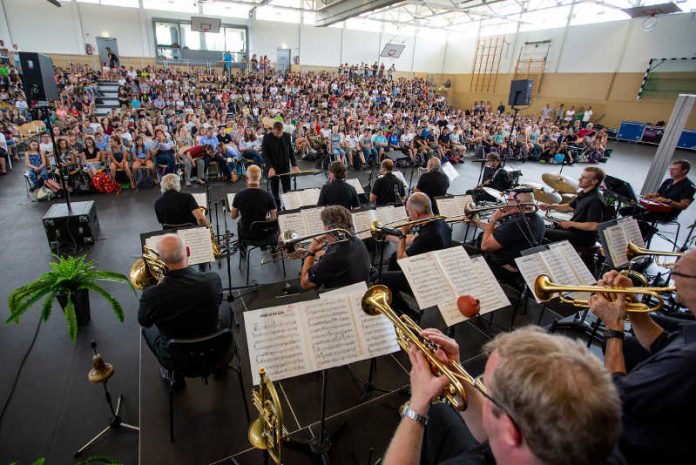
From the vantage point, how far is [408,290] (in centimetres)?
335

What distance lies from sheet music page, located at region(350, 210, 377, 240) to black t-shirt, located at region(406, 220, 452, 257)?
0.77m

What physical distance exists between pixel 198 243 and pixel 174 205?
1060 mm

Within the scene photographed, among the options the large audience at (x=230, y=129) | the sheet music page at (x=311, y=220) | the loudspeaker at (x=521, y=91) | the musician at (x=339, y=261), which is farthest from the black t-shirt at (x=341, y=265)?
the loudspeaker at (x=521, y=91)

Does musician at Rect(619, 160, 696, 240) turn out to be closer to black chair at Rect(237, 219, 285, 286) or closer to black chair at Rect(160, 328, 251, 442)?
black chair at Rect(237, 219, 285, 286)

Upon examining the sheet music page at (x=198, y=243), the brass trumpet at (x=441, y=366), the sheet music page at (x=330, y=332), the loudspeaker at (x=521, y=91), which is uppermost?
the loudspeaker at (x=521, y=91)

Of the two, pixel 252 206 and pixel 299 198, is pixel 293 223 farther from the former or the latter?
pixel 299 198

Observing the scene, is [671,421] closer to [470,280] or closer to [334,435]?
[470,280]

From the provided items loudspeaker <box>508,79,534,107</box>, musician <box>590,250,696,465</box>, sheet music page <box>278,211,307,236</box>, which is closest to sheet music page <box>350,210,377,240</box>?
sheet music page <box>278,211,307,236</box>

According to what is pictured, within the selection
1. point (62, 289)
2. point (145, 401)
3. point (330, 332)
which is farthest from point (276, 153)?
point (330, 332)

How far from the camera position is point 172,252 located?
7.75ft

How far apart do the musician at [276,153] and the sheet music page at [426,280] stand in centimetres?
388

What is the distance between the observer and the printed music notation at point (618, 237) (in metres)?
3.20

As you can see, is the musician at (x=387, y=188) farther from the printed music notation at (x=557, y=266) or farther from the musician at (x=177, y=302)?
the musician at (x=177, y=302)

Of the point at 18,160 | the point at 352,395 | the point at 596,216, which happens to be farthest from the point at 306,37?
the point at 352,395
